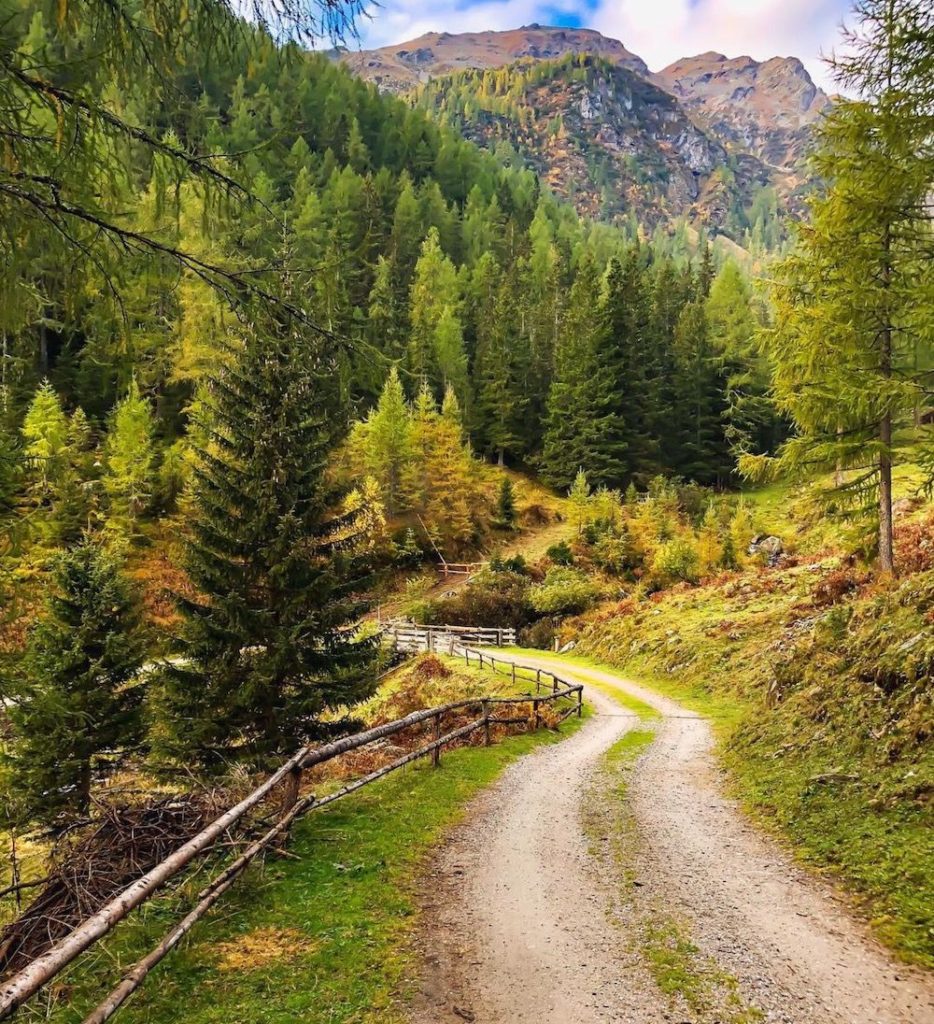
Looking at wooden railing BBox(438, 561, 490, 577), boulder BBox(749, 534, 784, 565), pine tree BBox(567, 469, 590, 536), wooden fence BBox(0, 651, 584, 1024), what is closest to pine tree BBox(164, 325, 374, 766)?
wooden fence BBox(0, 651, 584, 1024)

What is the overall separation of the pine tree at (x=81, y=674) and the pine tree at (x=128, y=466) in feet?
72.8

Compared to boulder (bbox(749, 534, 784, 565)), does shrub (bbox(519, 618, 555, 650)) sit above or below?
below

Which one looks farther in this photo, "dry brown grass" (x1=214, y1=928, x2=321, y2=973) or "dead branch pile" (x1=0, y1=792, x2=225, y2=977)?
"dead branch pile" (x1=0, y1=792, x2=225, y2=977)

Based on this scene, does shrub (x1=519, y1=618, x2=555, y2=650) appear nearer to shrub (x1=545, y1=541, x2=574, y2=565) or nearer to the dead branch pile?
shrub (x1=545, y1=541, x2=574, y2=565)

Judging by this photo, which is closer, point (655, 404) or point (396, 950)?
point (396, 950)

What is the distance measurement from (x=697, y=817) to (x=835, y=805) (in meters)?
Result: 1.82

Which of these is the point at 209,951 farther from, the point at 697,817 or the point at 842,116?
the point at 842,116

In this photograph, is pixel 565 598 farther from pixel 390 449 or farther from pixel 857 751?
pixel 857 751

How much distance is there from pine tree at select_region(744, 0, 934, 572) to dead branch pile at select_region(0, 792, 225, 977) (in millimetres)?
14626

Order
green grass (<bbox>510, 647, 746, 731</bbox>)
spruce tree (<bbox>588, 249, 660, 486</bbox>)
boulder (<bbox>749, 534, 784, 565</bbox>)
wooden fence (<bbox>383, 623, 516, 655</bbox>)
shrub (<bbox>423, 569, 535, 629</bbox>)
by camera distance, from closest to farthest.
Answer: green grass (<bbox>510, 647, 746, 731</bbox>)
wooden fence (<bbox>383, 623, 516, 655</bbox>)
boulder (<bbox>749, 534, 784, 565</bbox>)
shrub (<bbox>423, 569, 535, 629</bbox>)
spruce tree (<bbox>588, 249, 660, 486</bbox>)

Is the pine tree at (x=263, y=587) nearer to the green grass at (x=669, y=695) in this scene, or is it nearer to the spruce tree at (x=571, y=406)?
the green grass at (x=669, y=695)

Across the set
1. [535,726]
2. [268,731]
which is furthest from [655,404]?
[268,731]

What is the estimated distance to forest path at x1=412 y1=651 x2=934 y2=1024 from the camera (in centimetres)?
453

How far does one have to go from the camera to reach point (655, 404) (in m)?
62.6
